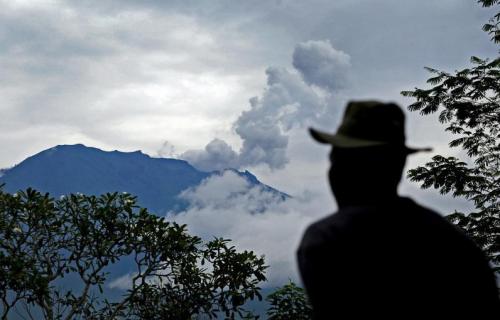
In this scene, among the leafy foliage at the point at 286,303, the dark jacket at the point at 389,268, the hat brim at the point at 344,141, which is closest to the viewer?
the dark jacket at the point at 389,268

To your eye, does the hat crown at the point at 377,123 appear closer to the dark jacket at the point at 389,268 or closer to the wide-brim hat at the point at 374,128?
the wide-brim hat at the point at 374,128

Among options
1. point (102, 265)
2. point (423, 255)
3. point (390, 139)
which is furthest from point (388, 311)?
point (102, 265)

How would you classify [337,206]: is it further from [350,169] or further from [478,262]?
[478,262]

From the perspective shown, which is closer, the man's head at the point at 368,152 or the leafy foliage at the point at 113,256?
the man's head at the point at 368,152

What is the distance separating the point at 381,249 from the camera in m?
1.92

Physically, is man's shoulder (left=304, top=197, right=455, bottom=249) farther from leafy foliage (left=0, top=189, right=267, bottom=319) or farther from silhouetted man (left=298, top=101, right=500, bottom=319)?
leafy foliage (left=0, top=189, right=267, bottom=319)

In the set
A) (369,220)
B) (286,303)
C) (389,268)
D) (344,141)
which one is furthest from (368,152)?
(286,303)

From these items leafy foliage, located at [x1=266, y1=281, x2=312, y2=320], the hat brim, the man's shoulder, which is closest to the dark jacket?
the man's shoulder

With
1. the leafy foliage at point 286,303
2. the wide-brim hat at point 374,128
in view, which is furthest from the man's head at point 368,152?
the leafy foliage at point 286,303

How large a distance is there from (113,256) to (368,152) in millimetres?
10337

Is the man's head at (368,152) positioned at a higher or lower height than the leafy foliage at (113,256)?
Result: lower

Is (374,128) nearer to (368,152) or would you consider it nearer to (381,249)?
(368,152)

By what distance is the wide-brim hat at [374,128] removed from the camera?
2.10 meters

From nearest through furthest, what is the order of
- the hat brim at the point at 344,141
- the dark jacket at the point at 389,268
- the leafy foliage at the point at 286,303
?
the dark jacket at the point at 389,268 → the hat brim at the point at 344,141 → the leafy foliage at the point at 286,303
